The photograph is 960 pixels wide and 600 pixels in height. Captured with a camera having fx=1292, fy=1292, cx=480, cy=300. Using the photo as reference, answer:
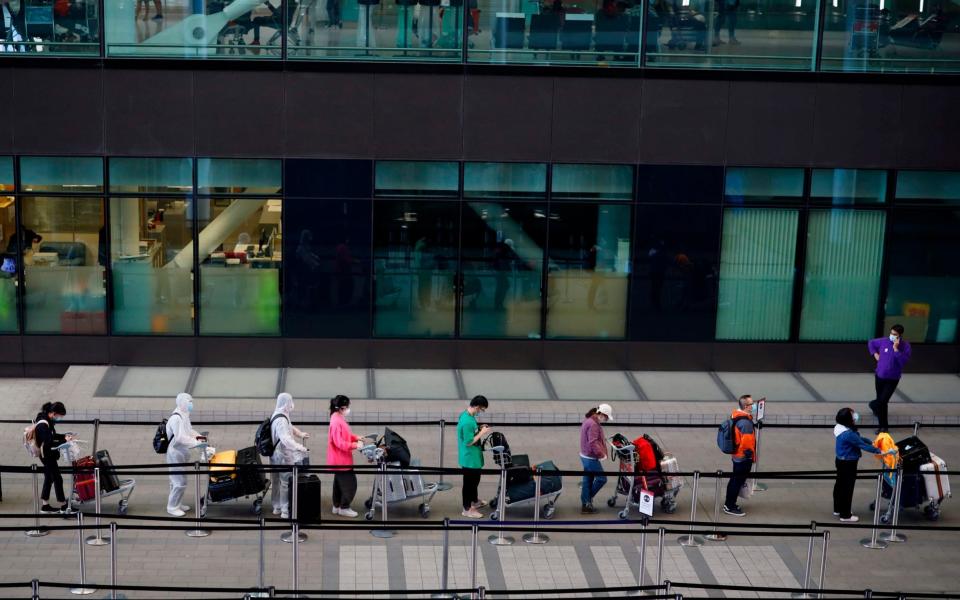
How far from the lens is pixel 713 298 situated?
21625 millimetres

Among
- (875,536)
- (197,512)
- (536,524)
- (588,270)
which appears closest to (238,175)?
(588,270)

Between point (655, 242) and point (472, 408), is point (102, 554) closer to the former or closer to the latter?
point (472, 408)

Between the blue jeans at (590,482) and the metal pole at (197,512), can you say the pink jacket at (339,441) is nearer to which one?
the metal pole at (197,512)

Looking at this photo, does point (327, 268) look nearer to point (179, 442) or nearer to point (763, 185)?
point (179, 442)

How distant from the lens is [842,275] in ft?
71.8

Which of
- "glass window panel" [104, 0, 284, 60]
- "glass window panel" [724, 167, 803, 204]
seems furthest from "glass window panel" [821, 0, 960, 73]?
"glass window panel" [104, 0, 284, 60]

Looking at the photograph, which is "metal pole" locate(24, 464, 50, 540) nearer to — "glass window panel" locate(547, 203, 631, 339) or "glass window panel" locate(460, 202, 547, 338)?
"glass window panel" locate(460, 202, 547, 338)

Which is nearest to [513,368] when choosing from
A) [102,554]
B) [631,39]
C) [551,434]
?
[551,434]

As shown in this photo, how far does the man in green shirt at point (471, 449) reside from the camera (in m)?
15.2

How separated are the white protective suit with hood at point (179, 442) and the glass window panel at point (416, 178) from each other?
6.72m

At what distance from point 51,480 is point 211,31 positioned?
8190 mm

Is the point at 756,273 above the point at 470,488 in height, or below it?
above

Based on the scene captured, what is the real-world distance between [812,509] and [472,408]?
15.4 feet

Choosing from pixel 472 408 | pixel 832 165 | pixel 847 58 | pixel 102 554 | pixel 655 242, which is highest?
pixel 847 58
